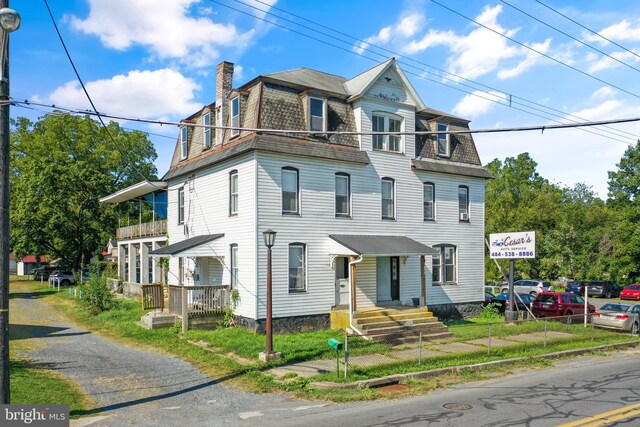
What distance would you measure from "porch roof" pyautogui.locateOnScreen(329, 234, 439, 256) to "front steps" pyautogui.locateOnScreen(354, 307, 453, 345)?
2419 mm

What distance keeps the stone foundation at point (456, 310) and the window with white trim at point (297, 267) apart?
723 centimetres

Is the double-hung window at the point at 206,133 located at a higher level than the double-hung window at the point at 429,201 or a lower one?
higher

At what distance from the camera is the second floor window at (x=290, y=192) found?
19.1m

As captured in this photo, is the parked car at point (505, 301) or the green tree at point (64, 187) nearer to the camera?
the parked car at point (505, 301)

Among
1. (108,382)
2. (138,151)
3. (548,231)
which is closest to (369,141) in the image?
(108,382)

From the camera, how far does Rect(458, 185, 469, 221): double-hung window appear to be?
25.0 m

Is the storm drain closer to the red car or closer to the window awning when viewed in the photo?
the window awning

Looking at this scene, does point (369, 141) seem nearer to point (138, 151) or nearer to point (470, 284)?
point (470, 284)

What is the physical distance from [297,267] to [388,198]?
18.9ft

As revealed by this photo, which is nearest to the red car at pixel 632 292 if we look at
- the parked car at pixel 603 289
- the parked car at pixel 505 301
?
the parked car at pixel 603 289

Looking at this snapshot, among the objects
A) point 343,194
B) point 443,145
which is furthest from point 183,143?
point 443,145

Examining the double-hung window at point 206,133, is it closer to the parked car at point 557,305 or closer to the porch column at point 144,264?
the porch column at point 144,264

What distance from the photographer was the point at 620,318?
21.6m

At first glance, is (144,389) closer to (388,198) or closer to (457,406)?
(457,406)
